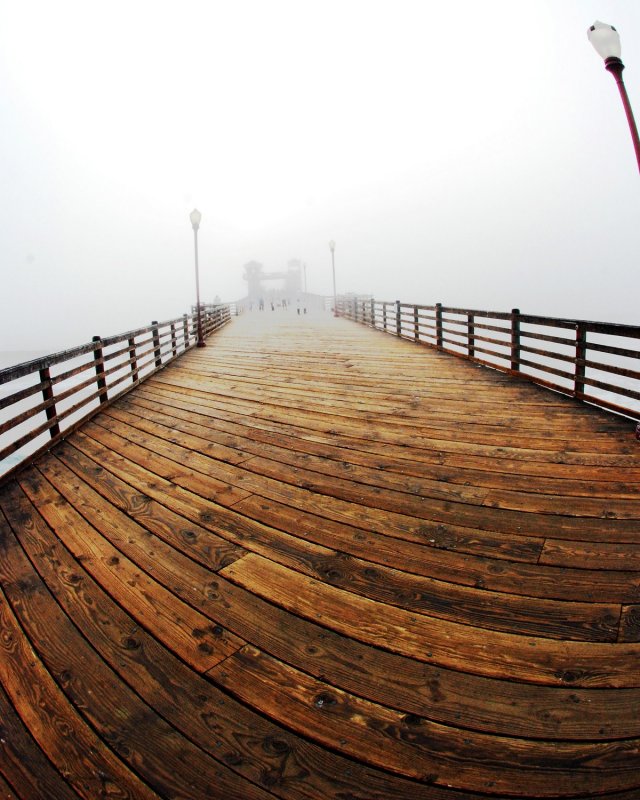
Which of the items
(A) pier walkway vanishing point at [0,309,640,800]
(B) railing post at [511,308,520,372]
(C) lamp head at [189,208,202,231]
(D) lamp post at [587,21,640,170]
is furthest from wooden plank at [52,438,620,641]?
(C) lamp head at [189,208,202,231]

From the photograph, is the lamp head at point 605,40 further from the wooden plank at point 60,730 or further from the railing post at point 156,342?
the railing post at point 156,342

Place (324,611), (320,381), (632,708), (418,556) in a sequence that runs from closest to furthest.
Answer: (632,708), (324,611), (418,556), (320,381)

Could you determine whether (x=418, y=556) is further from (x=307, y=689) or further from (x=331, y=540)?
(x=307, y=689)

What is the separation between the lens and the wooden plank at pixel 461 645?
1831 mm

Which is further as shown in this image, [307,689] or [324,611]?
[324,611]

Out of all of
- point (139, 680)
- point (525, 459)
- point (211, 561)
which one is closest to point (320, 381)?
point (525, 459)

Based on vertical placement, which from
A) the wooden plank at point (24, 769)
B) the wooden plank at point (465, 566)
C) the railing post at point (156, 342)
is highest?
the railing post at point (156, 342)

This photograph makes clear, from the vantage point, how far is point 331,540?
2.85 metres

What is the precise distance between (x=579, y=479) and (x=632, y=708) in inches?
86.6

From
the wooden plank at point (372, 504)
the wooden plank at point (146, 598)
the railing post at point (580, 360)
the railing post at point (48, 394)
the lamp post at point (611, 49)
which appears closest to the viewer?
the wooden plank at point (146, 598)

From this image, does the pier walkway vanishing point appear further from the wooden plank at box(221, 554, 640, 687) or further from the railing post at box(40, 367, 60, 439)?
the railing post at box(40, 367, 60, 439)

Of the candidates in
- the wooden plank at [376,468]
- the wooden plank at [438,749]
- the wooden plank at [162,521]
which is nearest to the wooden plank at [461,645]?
the wooden plank at [438,749]

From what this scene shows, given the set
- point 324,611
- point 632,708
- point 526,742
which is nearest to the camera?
point 526,742

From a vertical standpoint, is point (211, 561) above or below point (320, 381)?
below
